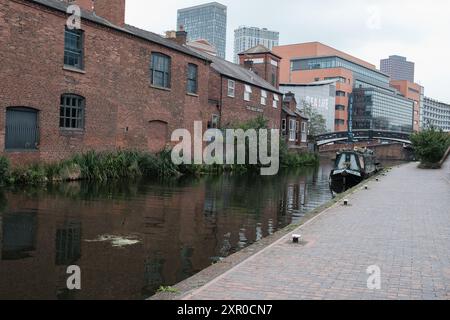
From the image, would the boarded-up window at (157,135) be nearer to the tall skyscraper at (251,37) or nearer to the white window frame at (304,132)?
the white window frame at (304,132)

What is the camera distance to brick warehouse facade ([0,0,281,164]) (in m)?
18.4

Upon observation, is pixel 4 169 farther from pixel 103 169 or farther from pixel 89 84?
pixel 89 84

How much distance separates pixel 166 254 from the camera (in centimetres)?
832

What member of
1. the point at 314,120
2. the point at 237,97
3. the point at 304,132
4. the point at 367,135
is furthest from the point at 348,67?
the point at 237,97

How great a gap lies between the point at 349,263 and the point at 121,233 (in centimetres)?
488

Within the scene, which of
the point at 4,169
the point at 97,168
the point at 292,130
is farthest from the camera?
the point at 292,130

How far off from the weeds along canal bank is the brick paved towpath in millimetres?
11216

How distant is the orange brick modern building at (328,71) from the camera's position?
9512 centimetres

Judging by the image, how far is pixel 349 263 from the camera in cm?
696

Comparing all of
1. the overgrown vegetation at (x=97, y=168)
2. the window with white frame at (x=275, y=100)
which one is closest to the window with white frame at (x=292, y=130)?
the window with white frame at (x=275, y=100)

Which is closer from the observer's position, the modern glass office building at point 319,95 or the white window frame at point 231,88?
the white window frame at point 231,88

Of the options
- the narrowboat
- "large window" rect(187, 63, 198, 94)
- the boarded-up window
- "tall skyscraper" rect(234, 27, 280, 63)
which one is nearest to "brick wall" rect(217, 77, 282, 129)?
"large window" rect(187, 63, 198, 94)

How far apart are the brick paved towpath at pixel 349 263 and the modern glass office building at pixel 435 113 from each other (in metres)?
130

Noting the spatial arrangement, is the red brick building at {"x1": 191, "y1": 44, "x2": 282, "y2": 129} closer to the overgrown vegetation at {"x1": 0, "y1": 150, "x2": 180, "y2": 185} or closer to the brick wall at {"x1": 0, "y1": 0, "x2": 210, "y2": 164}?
the brick wall at {"x1": 0, "y1": 0, "x2": 210, "y2": 164}
